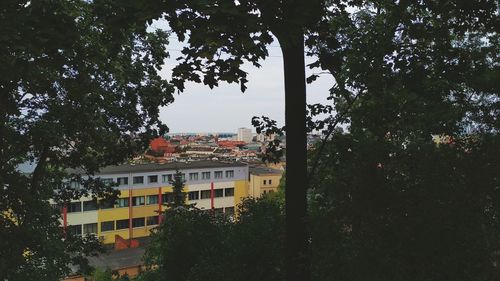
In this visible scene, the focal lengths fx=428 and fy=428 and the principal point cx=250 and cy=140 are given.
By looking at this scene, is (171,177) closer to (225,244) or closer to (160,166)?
(160,166)

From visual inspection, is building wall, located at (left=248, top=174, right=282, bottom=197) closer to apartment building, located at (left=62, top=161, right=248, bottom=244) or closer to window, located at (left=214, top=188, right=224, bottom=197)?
apartment building, located at (left=62, top=161, right=248, bottom=244)

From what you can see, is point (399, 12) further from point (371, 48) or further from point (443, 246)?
point (443, 246)

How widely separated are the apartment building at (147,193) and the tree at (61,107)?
34058 millimetres

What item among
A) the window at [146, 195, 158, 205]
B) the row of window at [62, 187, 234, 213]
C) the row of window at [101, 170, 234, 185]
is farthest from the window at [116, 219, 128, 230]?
the row of window at [101, 170, 234, 185]

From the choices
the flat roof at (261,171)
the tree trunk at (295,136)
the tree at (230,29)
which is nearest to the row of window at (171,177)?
the flat roof at (261,171)

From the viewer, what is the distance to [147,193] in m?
52.3

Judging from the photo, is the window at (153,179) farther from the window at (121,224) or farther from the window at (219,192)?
the window at (219,192)

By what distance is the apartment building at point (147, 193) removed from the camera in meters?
48.1

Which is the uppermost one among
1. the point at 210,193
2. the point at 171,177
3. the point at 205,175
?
the point at 171,177

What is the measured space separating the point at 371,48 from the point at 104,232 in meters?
47.8

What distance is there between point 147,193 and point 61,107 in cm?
4429

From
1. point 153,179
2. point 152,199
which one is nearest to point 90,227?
point 152,199

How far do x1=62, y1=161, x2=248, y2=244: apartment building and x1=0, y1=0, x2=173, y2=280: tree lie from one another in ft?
112

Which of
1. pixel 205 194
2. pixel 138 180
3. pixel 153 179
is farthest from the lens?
pixel 205 194
